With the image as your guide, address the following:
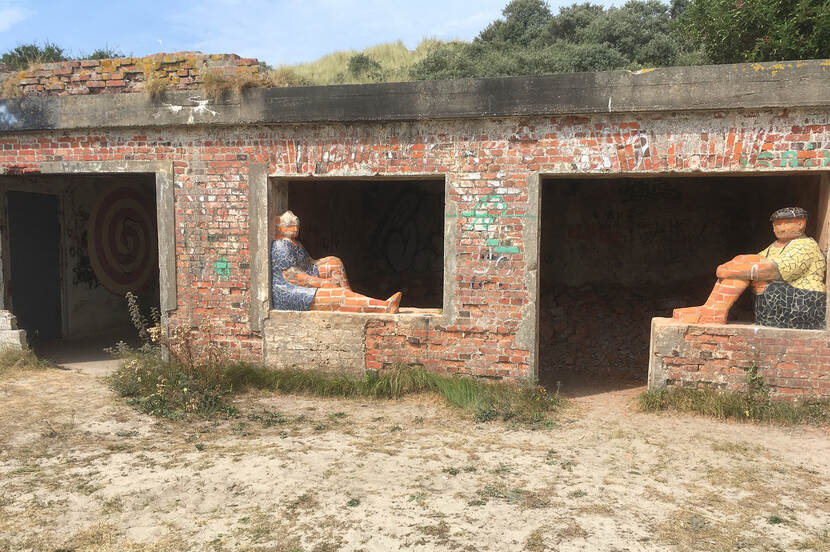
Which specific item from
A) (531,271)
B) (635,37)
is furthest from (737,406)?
(635,37)

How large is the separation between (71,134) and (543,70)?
15343mm

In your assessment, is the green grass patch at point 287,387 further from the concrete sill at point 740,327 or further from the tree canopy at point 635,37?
the tree canopy at point 635,37

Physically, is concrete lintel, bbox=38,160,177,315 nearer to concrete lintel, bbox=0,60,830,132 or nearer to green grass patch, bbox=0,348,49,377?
Answer: concrete lintel, bbox=0,60,830,132

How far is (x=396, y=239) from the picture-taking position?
11.5 meters

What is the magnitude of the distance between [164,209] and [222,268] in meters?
0.94

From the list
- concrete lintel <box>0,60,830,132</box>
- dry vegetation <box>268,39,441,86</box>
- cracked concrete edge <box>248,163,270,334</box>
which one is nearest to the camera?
concrete lintel <box>0,60,830,132</box>

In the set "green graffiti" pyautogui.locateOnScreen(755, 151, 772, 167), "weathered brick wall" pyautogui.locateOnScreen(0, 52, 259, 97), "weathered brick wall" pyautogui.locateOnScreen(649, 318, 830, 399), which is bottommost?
"weathered brick wall" pyautogui.locateOnScreen(649, 318, 830, 399)

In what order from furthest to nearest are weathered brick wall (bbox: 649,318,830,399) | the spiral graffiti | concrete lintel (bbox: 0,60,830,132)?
the spiral graffiti, weathered brick wall (bbox: 649,318,830,399), concrete lintel (bbox: 0,60,830,132)

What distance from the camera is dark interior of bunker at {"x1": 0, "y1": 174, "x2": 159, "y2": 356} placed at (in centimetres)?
800

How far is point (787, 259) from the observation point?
209 inches

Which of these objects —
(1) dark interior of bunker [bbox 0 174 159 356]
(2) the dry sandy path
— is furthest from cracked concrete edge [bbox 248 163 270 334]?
(1) dark interior of bunker [bbox 0 174 159 356]

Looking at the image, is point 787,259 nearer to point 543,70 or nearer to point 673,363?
point 673,363

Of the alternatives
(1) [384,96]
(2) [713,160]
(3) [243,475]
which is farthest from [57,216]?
(2) [713,160]

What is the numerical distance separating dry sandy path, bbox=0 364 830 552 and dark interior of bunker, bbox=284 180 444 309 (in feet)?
17.1
